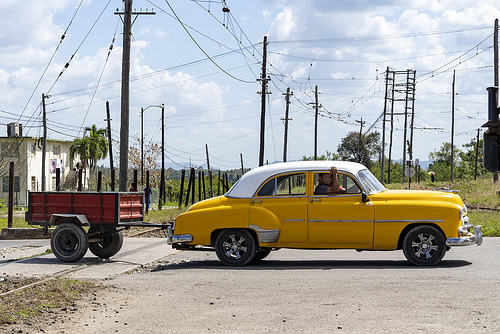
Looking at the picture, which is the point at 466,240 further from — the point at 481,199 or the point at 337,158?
the point at 337,158

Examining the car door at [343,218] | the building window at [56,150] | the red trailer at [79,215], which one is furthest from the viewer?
the building window at [56,150]

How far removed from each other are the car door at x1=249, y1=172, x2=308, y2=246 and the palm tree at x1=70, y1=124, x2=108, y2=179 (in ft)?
223

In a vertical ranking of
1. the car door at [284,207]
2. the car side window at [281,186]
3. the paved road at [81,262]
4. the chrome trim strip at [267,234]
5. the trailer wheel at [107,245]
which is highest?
the car side window at [281,186]

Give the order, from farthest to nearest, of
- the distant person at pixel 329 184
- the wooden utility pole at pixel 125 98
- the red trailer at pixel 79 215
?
the wooden utility pole at pixel 125 98 → the red trailer at pixel 79 215 → the distant person at pixel 329 184

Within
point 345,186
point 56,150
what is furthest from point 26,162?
point 345,186

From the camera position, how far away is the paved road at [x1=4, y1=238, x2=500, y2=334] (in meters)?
8.68

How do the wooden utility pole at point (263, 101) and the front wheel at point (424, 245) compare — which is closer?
the front wheel at point (424, 245)

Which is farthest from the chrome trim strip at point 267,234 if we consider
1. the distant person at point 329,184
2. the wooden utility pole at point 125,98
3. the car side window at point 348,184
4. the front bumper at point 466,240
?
the wooden utility pole at point 125,98

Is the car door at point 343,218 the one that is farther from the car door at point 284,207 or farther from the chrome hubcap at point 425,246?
the chrome hubcap at point 425,246

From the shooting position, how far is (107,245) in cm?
1620

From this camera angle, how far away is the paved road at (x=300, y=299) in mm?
8680

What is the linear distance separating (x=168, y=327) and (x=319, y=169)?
6261mm

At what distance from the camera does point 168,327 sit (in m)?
8.70

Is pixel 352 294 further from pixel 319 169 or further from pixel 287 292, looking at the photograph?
pixel 319 169
